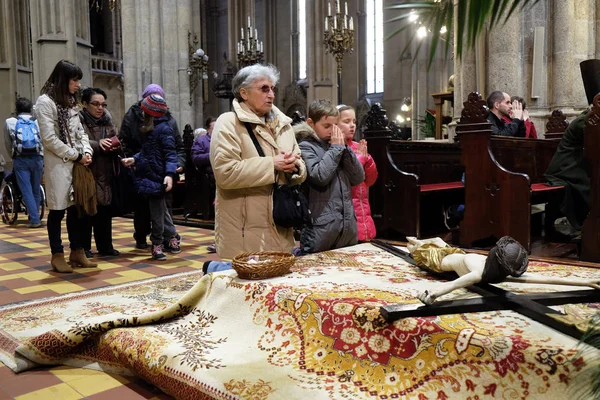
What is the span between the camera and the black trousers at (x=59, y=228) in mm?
4480

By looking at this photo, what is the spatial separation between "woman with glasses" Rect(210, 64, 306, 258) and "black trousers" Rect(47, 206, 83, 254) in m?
2.01

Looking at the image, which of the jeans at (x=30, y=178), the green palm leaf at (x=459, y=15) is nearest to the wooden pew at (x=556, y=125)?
the green palm leaf at (x=459, y=15)

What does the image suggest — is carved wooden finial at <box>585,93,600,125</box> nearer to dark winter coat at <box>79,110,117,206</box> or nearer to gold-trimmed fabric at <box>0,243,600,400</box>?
gold-trimmed fabric at <box>0,243,600,400</box>

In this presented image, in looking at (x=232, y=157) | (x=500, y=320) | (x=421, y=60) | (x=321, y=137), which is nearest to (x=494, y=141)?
(x=321, y=137)

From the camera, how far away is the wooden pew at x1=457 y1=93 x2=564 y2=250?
433 centimetres

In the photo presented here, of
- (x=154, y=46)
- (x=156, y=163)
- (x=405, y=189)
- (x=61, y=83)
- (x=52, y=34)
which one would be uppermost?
(x=154, y=46)

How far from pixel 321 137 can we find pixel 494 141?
248 cm

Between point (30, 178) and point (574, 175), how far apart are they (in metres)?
7.00

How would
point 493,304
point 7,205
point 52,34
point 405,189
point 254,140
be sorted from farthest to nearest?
point 52,34 < point 7,205 < point 405,189 < point 254,140 < point 493,304

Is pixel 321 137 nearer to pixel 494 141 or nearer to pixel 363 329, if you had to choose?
pixel 363 329

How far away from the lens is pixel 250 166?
2928 mm

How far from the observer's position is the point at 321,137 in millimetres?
3389

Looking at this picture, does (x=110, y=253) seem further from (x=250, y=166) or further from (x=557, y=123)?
(x=557, y=123)

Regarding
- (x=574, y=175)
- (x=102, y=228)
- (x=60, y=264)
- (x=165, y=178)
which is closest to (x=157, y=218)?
(x=165, y=178)
